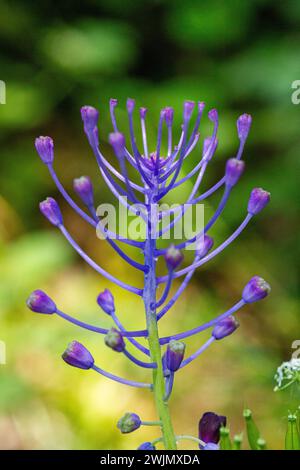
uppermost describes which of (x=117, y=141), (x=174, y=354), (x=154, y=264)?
(x=117, y=141)

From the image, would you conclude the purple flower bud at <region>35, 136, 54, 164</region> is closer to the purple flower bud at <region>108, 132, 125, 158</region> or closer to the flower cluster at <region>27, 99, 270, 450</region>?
the flower cluster at <region>27, 99, 270, 450</region>

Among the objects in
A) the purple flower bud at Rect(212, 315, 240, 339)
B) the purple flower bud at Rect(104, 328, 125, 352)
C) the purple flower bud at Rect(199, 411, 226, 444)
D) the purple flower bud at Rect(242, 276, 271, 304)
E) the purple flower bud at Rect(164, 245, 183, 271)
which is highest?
the purple flower bud at Rect(164, 245, 183, 271)

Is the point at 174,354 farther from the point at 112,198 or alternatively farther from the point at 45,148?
the point at 112,198

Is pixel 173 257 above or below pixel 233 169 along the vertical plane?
below

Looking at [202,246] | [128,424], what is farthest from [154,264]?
[128,424]

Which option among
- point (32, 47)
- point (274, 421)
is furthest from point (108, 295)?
point (32, 47)

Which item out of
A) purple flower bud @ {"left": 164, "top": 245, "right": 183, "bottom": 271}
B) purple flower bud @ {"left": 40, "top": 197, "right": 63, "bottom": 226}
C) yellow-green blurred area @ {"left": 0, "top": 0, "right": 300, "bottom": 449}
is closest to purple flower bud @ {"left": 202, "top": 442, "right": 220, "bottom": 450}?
purple flower bud @ {"left": 164, "top": 245, "right": 183, "bottom": 271}
